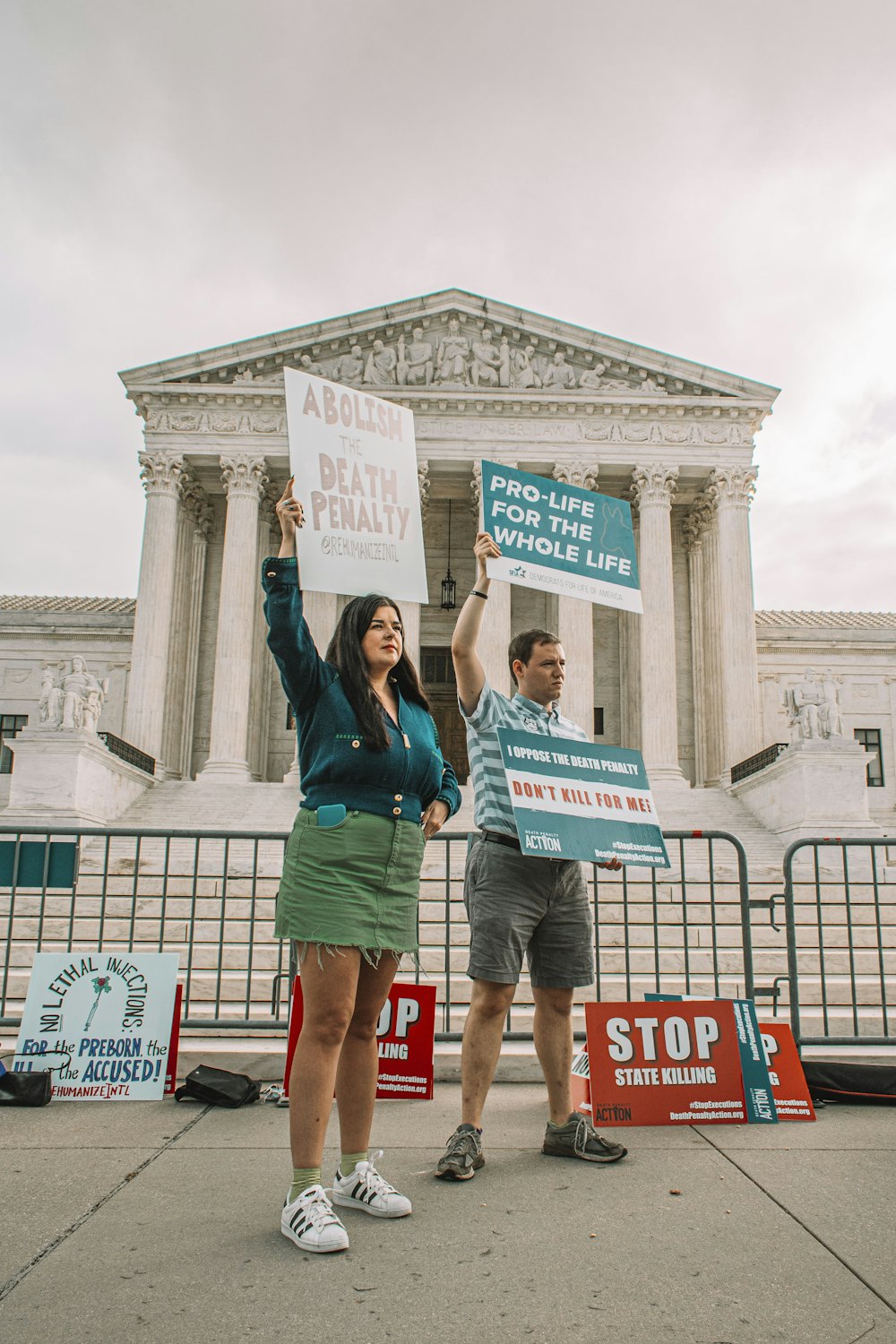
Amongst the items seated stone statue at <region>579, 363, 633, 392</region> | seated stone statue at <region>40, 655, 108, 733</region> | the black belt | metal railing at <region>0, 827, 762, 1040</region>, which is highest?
seated stone statue at <region>579, 363, 633, 392</region>

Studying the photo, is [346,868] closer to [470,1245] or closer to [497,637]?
[470,1245]

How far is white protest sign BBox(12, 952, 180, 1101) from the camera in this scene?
5.83m

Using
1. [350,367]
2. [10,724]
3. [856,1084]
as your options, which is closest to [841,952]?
[856,1084]

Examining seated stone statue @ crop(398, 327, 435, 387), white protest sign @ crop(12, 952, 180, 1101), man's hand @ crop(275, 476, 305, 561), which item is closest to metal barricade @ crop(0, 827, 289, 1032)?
white protest sign @ crop(12, 952, 180, 1101)

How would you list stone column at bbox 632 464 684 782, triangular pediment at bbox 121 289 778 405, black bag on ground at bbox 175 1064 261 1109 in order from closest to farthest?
black bag on ground at bbox 175 1064 261 1109 < stone column at bbox 632 464 684 782 < triangular pediment at bbox 121 289 778 405

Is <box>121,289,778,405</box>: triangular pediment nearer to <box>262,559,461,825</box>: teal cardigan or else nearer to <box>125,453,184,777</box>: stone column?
<box>125,453,184,777</box>: stone column

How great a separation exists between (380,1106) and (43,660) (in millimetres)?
30046

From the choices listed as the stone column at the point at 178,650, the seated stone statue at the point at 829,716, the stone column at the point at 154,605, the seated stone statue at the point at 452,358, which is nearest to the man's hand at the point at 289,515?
the seated stone statue at the point at 829,716

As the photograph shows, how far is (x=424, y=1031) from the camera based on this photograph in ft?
19.0

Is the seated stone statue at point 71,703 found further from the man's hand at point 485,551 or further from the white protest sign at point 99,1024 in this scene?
the man's hand at point 485,551

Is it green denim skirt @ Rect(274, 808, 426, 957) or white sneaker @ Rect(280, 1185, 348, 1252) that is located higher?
green denim skirt @ Rect(274, 808, 426, 957)

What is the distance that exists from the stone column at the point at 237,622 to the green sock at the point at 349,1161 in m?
21.9

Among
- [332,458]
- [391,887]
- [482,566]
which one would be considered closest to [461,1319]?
[391,887]

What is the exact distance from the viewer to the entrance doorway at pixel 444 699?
3030 centimetres
